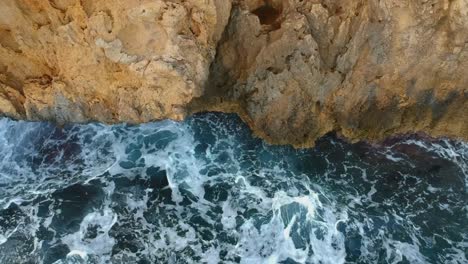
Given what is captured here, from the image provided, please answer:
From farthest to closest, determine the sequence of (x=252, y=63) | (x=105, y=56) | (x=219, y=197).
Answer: (x=252, y=63), (x=219, y=197), (x=105, y=56)

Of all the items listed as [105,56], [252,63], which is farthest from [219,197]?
[105,56]

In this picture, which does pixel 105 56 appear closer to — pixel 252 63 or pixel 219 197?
pixel 252 63

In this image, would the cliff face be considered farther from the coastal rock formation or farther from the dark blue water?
the dark blue water

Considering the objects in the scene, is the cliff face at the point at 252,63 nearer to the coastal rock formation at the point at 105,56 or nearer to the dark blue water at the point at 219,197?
the coastal rock formation at the point at 105,56

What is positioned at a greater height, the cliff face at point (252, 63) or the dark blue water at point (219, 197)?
the cliff face at point (252, 63)

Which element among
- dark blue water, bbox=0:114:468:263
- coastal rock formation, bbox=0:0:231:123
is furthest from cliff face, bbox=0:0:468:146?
dark blue water, bbox=0:114:468:263

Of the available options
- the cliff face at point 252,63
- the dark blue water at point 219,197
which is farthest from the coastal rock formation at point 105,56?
the dark blue water at point 219,197
